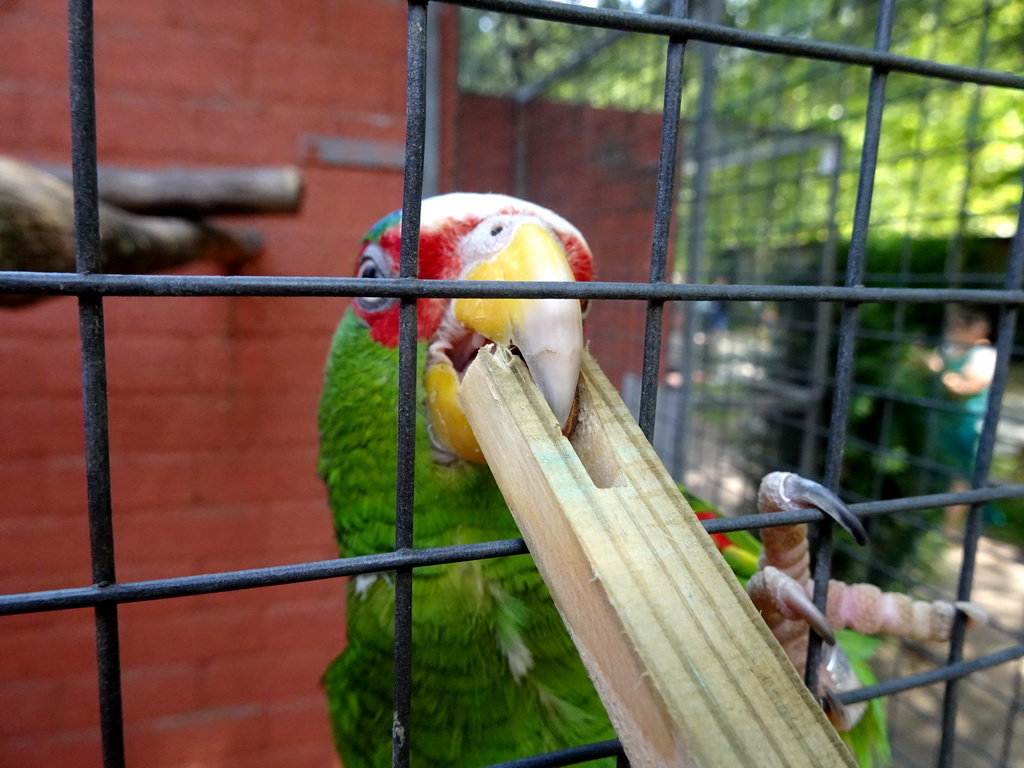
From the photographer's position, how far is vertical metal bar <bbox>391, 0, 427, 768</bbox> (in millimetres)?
352

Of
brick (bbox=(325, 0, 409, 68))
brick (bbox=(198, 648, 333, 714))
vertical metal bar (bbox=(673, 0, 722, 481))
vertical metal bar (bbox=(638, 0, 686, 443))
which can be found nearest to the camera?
vertical metal bar (bbox=(638, 0, 686, 443))

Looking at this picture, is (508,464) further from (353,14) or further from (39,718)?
(39,718)

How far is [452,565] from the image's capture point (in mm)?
783

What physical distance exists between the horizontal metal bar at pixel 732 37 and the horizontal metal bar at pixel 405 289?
0.16 metres

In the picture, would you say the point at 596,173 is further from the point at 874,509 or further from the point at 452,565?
the point at 874,509

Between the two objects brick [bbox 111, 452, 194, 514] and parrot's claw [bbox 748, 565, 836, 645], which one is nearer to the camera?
parrot's claw [bbox 748, 565, 836, 645]

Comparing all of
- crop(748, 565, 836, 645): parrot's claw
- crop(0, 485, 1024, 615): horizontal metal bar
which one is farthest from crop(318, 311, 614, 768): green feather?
crop(0, 485, 1024, 615): horizontal metal bar

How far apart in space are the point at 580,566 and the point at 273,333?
56.2 inches

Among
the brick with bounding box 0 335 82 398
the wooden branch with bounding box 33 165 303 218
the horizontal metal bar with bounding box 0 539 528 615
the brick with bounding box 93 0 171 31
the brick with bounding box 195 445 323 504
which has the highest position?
the brick with bounding box 93 0 171 31

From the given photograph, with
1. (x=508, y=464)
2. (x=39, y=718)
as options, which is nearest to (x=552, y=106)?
(x=508, y=464)

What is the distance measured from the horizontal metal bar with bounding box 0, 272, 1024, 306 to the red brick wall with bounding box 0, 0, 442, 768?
125cm

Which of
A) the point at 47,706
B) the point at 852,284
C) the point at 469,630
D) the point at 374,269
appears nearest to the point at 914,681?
the point at 852,284

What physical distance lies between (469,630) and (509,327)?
427 mm

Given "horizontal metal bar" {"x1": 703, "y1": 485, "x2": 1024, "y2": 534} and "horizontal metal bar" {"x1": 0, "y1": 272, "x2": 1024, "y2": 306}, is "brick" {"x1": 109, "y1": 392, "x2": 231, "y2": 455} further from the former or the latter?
"horizontal metal bar" {"x1": 703, "y1": 485, "x2": 1024, "y2": 534}
